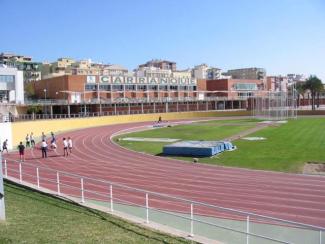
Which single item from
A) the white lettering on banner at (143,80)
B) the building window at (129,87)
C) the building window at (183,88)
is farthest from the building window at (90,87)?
the building window at (183,88)

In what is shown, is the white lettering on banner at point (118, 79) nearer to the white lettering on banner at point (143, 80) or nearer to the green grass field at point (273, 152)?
the white lettering on banner at point (143, 80)

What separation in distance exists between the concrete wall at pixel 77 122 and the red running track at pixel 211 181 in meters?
7.65

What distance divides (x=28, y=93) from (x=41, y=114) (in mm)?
29564

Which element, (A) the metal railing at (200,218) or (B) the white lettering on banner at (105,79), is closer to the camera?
(A) the metal railing at (200,218)

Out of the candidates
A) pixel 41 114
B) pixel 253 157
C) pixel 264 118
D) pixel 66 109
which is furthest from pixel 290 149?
pixel 66 109

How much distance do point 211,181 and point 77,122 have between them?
39.1 m

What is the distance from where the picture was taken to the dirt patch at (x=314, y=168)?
76.2 feet

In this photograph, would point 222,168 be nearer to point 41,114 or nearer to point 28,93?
point 41,114

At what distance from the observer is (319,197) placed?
57.4ft

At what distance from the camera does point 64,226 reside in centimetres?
1012

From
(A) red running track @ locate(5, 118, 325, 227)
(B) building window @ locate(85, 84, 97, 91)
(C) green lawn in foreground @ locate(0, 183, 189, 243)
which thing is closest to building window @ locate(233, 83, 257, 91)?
(B) building window @ locate(85, 84, 97, 91)

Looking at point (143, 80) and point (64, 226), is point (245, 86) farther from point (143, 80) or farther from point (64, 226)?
point (64, 226)

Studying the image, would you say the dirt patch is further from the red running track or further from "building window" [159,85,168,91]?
"building window" [159,85,168,91]

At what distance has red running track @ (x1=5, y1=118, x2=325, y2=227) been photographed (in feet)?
53.2
